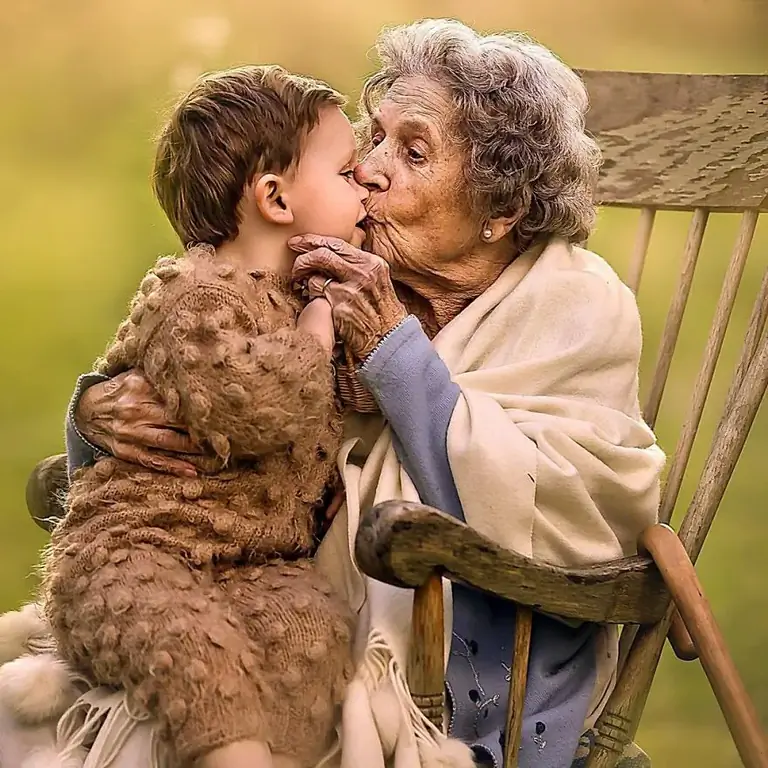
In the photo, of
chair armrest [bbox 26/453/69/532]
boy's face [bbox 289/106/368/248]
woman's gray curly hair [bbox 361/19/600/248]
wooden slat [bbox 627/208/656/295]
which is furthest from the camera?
wooden slat [bbox 627/208/656/295]

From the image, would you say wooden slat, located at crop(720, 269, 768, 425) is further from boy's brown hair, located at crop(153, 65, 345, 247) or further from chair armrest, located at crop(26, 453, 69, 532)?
chair armrest, located at crop(26, 453, 69, 532)

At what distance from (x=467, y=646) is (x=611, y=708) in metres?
0.23

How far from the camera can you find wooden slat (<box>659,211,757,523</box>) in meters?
1.89

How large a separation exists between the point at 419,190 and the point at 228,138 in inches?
11.6

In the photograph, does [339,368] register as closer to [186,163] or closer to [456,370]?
[456,370]

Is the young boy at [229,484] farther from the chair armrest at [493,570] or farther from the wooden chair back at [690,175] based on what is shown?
the wooden chair back at [690,175]

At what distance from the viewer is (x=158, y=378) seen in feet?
4.83

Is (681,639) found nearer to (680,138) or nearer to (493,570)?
(493,570)

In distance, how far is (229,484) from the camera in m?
1.47

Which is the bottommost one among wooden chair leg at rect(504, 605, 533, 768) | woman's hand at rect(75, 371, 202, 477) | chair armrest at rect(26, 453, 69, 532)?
chair armrest at rect(26, 453, 69, 532)

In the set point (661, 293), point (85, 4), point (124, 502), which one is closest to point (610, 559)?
point (124, 502)

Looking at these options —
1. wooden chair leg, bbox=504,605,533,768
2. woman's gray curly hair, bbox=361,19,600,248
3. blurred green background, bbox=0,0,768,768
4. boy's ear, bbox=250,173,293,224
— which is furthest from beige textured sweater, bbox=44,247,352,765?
blurred green background, bbox=0,0,768,768

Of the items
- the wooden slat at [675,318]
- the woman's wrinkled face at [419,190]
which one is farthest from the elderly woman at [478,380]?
the wooden slat at [675,318]

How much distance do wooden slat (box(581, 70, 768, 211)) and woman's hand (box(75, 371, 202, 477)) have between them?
3.01 feet
